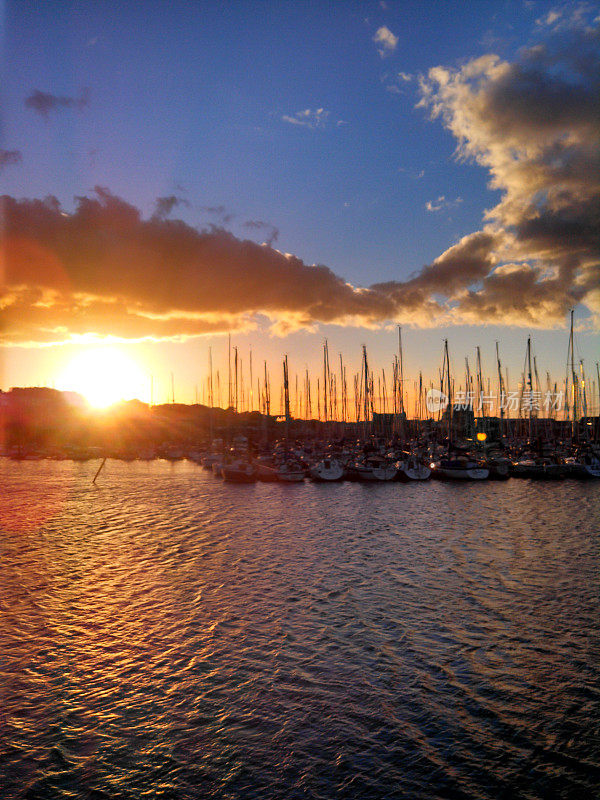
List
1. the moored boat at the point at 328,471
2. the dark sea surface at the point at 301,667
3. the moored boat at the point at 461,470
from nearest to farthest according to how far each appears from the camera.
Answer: the dark sea surface at the point at 301,667
the moored boat at the point at 461,470
the moored boat at the point at 328,471

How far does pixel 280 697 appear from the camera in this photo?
13.6m

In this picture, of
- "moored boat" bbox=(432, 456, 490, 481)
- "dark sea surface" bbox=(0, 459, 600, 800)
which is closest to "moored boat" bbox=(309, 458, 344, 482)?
"moored boat" bbox=(432, 456, 490, 481)

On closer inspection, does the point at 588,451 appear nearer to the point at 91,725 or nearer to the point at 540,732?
the point at 540,732

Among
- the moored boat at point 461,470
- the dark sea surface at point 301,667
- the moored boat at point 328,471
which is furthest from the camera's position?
the moored boat at point 328,471

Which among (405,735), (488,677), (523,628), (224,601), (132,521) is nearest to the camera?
(405,735)

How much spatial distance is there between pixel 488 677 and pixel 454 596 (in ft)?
25.5

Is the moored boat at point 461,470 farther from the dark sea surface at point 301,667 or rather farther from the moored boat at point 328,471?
the dark sea surface at point 301,667

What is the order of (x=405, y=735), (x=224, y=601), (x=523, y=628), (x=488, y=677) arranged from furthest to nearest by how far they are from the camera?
1. (x=224, y=601)
2. (x=523, y=628)
3. (x=488, y=677)
4. (x=405, y=735)

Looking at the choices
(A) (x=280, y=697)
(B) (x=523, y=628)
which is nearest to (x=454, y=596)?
(B) (x=523, y=628)

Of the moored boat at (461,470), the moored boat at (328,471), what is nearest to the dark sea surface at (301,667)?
the moored boat at (461,470)

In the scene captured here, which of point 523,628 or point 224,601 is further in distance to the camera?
point 224,601

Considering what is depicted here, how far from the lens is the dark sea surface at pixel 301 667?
10.7 meters

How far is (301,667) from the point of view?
50.5 feet

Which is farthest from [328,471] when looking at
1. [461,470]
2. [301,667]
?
[301,667]
